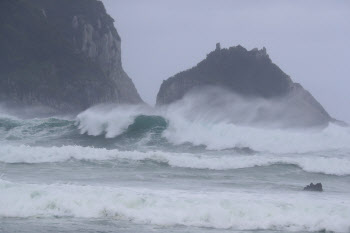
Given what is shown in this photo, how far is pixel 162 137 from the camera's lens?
90.1 feet

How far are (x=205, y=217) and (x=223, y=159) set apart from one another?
961 cm

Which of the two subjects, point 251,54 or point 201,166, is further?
point 251,54

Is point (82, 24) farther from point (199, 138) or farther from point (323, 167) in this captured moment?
point (323, 167)

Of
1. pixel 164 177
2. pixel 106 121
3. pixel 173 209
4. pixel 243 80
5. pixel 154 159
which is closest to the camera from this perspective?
pixel 173 209

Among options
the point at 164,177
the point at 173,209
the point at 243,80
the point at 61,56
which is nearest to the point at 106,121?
the point at 164,177

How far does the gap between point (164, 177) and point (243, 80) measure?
164 feet

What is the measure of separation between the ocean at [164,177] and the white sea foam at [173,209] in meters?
0.02

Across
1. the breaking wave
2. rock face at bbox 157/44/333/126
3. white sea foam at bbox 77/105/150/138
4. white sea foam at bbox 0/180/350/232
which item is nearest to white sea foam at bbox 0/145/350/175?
the breaking wave

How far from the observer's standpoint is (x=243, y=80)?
6581cm

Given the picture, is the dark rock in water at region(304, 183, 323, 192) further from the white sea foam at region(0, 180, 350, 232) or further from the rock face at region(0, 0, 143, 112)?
the rock face at region(0, 0, 143, 112)

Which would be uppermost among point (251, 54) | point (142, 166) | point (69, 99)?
point (251, 54)

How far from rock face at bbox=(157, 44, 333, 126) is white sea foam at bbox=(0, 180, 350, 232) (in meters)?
49.0

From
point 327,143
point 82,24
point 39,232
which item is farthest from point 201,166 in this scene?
point 82,24

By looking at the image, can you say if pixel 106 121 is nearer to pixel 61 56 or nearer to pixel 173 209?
pixel 173 209
